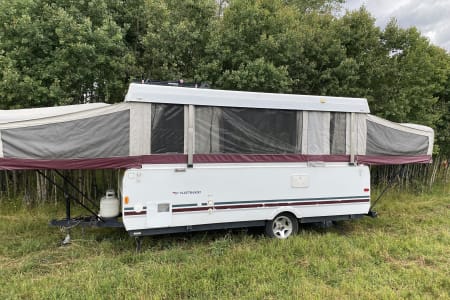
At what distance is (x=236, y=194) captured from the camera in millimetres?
5371

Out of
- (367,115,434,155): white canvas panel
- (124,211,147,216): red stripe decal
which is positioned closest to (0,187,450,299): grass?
(124,211,147,216): red stripe decal

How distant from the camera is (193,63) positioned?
8.94 meters

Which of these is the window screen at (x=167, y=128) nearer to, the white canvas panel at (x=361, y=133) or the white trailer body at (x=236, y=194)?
the white trailer body at (x=236, y=194)

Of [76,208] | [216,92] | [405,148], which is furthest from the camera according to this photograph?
[76,208]

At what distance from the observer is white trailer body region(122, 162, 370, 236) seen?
4.84 meters

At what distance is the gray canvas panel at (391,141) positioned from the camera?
20.7ft

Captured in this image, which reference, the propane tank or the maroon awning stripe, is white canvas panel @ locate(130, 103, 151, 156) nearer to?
the maroon awning stripe

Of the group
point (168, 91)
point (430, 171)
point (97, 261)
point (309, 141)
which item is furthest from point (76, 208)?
point (430, 171)

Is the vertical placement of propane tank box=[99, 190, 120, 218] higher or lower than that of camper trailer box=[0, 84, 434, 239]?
lower

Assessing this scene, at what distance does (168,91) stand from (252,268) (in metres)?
2.95

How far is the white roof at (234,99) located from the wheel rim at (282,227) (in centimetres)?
208

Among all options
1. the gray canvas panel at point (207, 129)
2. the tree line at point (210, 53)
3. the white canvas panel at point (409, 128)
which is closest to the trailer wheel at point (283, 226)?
the gray canvas panel at point (207, 129)

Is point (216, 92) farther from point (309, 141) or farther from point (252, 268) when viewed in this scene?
point (252, 268)

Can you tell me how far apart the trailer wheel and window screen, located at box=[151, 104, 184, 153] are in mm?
2196
